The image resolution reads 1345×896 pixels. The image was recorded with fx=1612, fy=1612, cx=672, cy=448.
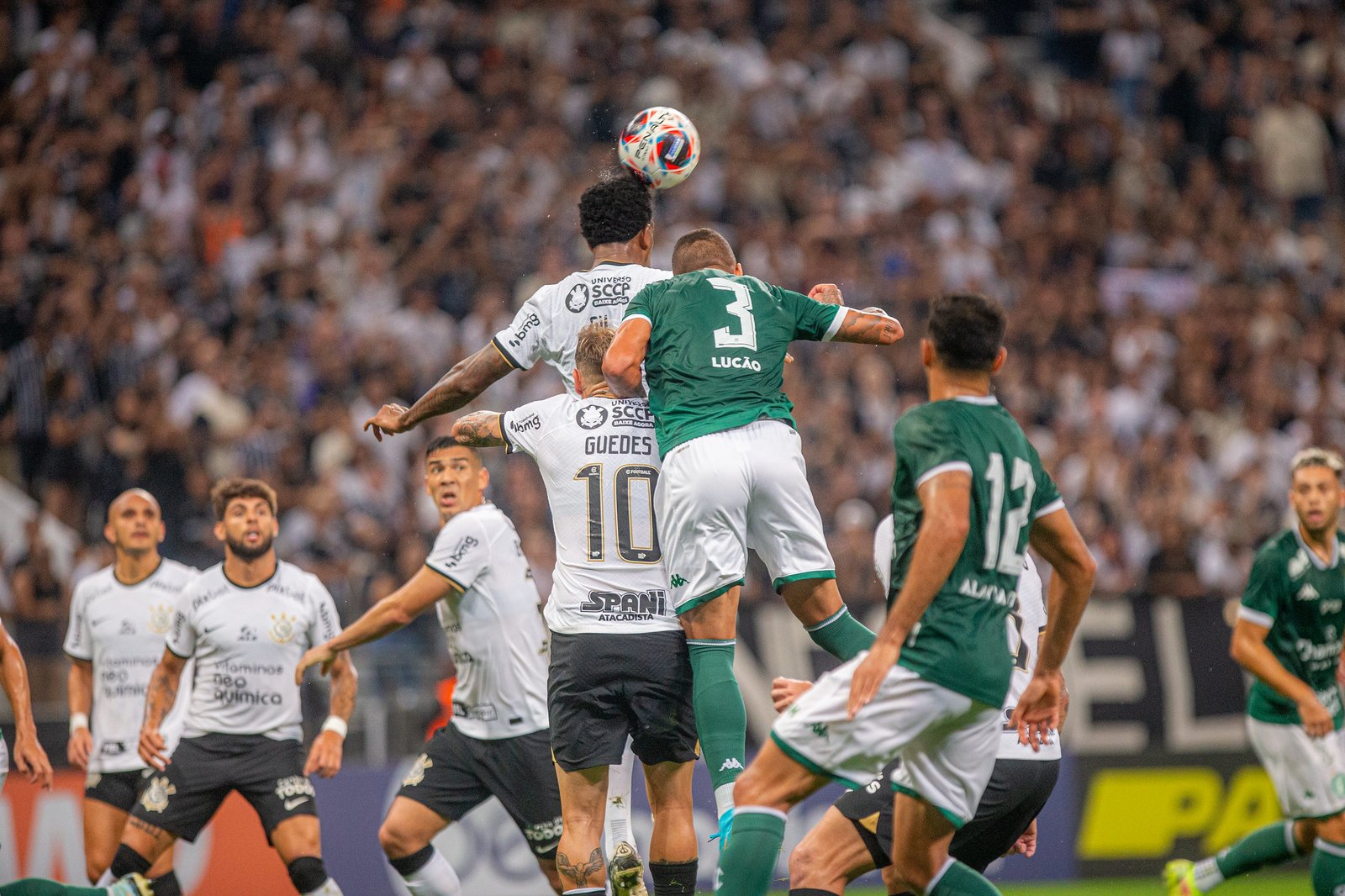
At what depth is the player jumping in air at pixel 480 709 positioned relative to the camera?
30.3ft

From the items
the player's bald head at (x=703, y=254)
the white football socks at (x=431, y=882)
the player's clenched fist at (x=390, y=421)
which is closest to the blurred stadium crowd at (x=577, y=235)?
the white football socks at (x=431, y=882)

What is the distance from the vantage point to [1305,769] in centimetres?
983

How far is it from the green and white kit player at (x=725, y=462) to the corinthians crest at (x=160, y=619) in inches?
205

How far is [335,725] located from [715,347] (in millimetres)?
3933

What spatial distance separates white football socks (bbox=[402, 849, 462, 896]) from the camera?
927 cm

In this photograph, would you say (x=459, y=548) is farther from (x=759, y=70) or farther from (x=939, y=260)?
(x=759, y=70)

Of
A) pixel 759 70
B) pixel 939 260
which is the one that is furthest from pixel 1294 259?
pixel 759 70

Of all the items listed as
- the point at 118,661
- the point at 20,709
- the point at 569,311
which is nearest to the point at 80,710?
the point at 118,661

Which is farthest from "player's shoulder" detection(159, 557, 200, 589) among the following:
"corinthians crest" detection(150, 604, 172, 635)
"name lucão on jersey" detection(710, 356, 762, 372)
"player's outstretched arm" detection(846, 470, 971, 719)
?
"player's outstretched arm" detection(846, 470, 971, 719)

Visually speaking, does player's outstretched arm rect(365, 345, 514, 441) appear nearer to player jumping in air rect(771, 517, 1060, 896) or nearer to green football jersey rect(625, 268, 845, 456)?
green football jersey rect(625, 268, 845, 456)

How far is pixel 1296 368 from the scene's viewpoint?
1938cm

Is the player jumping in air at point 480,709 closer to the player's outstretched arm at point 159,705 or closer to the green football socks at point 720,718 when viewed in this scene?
the player's outstretched arm at point 159,705

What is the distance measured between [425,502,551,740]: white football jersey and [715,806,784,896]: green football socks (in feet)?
11.2

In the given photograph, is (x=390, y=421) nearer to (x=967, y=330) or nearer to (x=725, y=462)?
(x=725, y=462)
